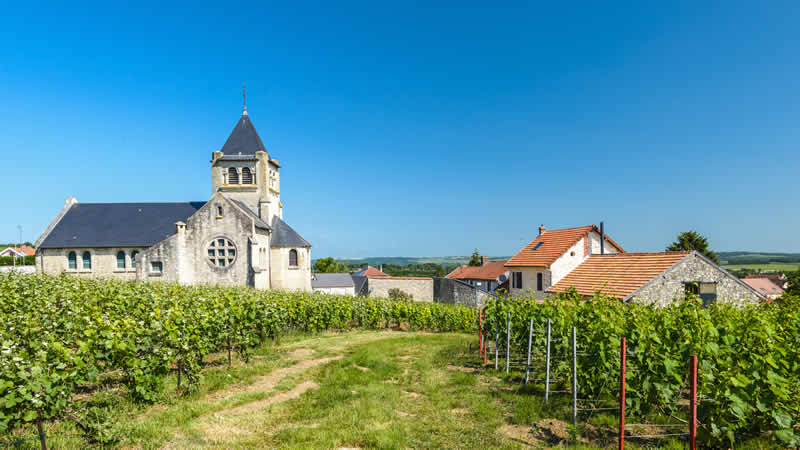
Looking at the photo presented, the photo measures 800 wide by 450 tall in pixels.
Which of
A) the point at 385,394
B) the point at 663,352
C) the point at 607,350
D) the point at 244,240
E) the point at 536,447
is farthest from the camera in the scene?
the point at 244,240

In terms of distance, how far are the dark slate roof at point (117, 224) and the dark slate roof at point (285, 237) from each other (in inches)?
392

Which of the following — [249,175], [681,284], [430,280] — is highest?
[249,175]

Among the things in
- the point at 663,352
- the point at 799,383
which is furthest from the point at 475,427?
the point at 799,383

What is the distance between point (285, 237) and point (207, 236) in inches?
257

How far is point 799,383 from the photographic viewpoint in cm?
471

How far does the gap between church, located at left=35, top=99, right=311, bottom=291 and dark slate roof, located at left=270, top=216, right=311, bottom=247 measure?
0.08 meters

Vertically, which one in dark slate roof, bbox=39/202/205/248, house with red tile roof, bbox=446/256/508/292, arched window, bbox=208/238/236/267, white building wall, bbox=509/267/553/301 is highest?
dark slate roof, bbox=39/202/205/248

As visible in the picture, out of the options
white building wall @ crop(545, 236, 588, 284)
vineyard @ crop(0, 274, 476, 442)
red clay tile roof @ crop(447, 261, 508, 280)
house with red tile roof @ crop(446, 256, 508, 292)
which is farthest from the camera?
red clay tile roof @ crop(447, 261, 508, 280)

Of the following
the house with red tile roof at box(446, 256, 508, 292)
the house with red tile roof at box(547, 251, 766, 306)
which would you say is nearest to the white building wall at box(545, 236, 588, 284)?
the house with red tile roof at box(547, 251, 766, 306)

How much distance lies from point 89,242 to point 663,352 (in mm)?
41817

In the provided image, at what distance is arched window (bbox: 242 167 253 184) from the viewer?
109 feet

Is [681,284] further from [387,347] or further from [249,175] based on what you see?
[249,175]

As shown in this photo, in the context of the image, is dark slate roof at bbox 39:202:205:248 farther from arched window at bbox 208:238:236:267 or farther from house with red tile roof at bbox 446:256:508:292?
house with red tile roof at bbox 446:256:508:292

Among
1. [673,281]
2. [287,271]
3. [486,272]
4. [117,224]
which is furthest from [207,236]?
[486,272]
